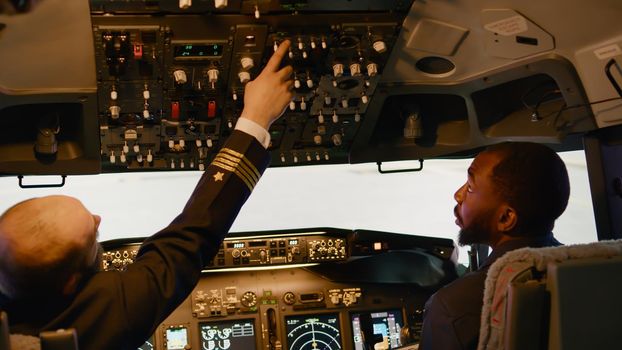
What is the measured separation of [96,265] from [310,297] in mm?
2439

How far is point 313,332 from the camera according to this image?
4383 millimetres

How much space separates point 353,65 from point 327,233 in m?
1.20

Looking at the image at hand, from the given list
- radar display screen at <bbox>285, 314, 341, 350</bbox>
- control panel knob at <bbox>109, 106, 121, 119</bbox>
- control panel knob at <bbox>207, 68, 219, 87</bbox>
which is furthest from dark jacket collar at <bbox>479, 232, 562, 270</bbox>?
radar display screen at <bbox>285, 314, 341, 350</bbox>

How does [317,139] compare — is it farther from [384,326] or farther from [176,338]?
[176,338]

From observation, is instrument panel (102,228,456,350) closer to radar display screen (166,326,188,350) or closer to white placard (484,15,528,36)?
radar display screen (166,326,188,350)

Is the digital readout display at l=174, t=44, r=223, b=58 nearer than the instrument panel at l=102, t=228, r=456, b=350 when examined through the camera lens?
Yes

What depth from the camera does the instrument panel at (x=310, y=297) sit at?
4.27 m

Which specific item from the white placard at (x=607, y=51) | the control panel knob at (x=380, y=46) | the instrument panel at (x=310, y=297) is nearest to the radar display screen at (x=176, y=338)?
the instrument panel at (x=310, y=297)

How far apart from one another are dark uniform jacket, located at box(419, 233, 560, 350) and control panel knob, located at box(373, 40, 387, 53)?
4.34 ft

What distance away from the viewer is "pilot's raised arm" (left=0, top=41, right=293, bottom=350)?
6.24 feet

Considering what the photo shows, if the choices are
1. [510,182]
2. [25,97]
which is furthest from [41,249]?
[25,97]

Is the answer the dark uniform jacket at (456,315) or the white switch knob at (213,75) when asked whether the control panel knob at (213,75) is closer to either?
the white switch knob at (213,75)

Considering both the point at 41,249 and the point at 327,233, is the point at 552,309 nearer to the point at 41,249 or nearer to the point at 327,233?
the point at 41,249

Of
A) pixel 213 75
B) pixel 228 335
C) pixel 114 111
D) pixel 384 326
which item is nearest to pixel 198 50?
pixel 213 75
